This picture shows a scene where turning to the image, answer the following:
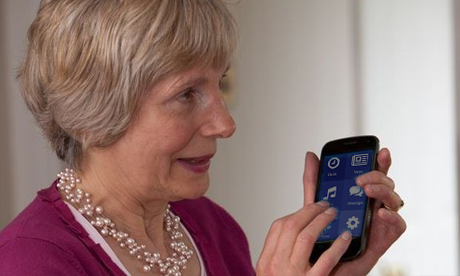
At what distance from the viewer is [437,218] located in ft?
5.94

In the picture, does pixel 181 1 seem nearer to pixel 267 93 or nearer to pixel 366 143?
pixel 366 143

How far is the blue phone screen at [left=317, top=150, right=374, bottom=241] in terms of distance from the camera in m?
1.02

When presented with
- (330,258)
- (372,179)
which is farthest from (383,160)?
(330,258)

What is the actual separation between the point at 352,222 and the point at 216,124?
9.1 inches

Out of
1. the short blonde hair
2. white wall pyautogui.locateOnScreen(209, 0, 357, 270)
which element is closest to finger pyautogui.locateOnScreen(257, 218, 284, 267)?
the short blonde hair

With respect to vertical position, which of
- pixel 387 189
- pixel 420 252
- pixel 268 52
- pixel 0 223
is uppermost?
pixel 268 52

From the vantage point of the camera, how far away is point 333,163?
1091 mm

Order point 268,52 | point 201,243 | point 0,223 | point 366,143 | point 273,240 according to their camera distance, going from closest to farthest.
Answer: point 273,240 < point 366,143 < point 201,243 < point 0,223 < point 268,52

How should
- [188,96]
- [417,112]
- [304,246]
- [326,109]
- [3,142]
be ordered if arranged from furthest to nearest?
[326,109], [417,112], [3,142], [188,96], [304,246]

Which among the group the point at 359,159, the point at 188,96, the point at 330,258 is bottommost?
the point at 330,258

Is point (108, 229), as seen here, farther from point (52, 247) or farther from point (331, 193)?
point (331, 193)

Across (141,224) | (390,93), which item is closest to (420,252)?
(390,93)

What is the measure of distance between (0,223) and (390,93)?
Result: 3.25ft

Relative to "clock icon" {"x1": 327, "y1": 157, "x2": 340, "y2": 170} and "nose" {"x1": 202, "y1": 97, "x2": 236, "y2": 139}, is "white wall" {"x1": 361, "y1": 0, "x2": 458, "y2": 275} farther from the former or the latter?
"nose" {"x1": 202, "y1": 97, "x2": 236, "y2": 139}
